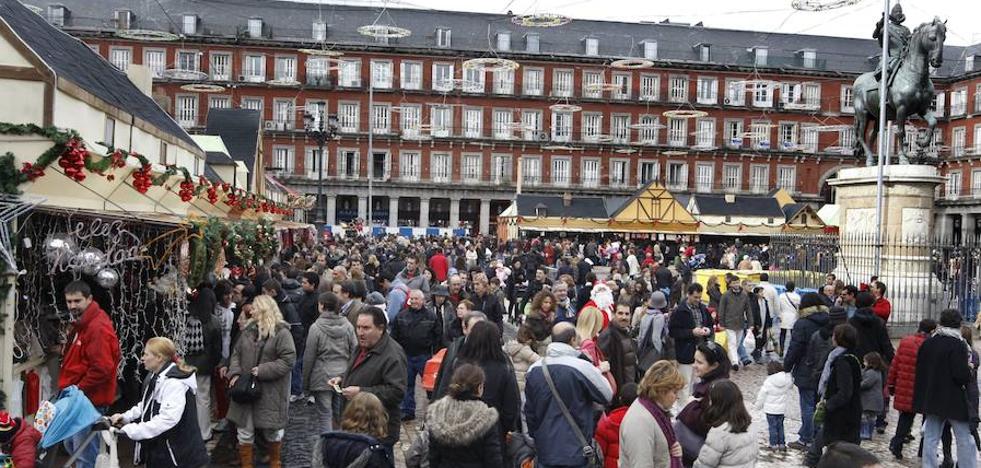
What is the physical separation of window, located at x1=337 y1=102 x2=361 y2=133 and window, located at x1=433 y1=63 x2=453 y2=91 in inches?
216

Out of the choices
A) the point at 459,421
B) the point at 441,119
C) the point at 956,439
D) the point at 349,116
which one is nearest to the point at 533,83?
the point at 441,119

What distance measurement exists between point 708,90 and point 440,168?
19.6 meters

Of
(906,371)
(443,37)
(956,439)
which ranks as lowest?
(956,439)

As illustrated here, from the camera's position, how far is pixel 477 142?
6356 centimetres

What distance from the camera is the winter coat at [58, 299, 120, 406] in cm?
673

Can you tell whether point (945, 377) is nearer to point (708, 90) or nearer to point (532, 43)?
point (532, 43)

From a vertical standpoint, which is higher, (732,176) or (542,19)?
(542,19)

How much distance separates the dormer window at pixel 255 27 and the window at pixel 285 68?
2.08 metres

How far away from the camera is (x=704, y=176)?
6669 cm

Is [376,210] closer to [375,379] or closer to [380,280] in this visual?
[380,280]

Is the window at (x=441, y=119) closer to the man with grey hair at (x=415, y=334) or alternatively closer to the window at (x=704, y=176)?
the window at (x=704, y=176)

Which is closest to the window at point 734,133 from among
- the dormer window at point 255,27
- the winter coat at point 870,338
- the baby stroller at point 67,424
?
the dormer window at point 255,27

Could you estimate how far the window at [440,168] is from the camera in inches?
2505

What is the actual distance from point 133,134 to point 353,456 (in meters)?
8.59
